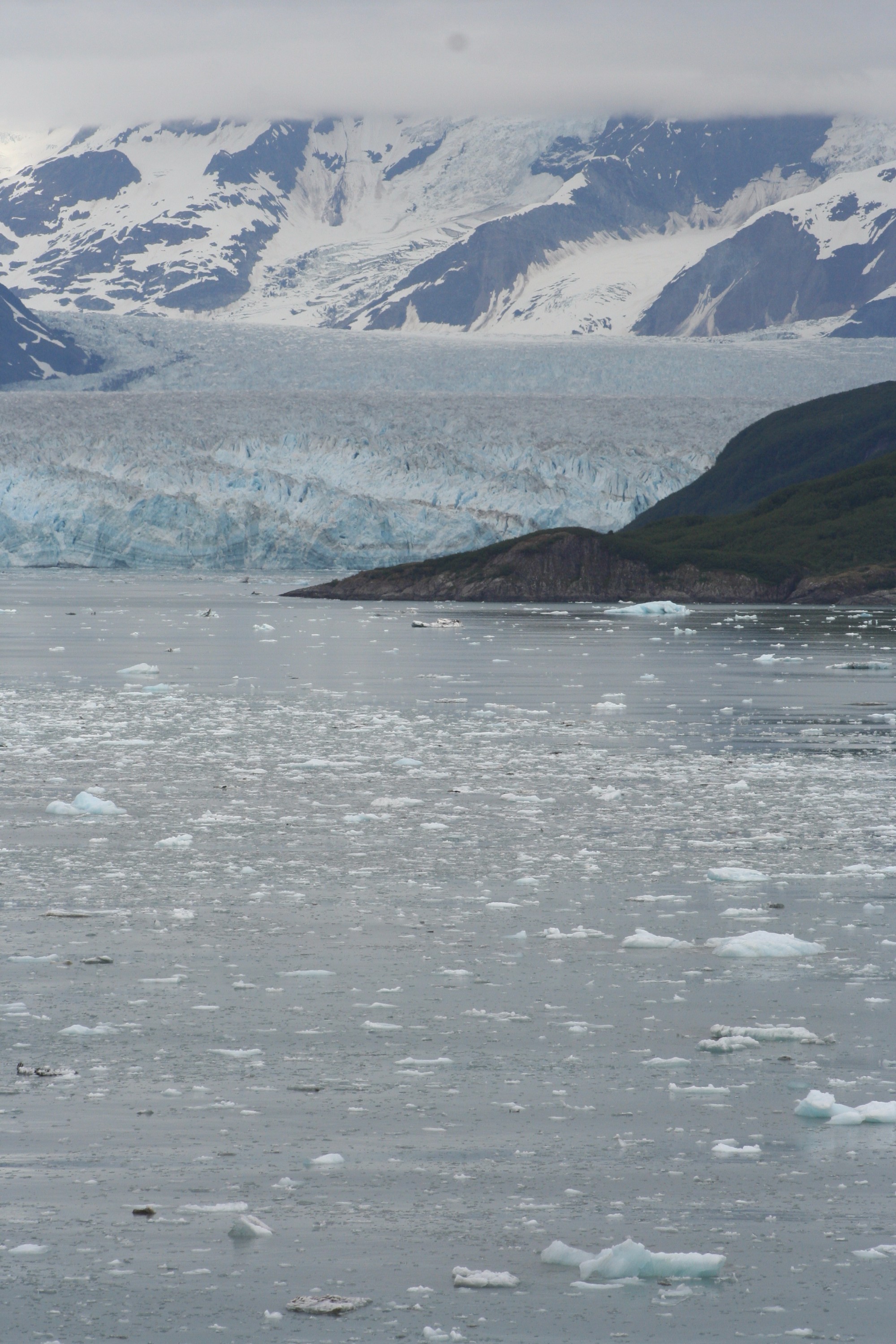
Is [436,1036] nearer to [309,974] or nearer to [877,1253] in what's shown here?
[309,974]

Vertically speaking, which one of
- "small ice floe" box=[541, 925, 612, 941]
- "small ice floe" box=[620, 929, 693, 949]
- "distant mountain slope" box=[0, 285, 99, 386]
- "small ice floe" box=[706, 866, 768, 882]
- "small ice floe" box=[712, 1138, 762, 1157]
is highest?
"distant mountain slope" box=[0, 285, 99, 386]

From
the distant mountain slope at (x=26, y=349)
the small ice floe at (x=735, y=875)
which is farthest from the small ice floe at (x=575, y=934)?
the distant mountain slope at (x=26, y=349)

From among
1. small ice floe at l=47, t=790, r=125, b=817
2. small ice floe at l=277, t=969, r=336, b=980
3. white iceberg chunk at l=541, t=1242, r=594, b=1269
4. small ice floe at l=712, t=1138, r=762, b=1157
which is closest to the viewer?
white iceberg chunk at l=541, t=1242, r=594, b=1269

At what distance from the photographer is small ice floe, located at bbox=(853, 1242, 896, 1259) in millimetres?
3879

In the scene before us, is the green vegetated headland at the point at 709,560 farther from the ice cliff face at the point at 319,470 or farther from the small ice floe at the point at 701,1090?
the small ice floe at the point at 701,1090

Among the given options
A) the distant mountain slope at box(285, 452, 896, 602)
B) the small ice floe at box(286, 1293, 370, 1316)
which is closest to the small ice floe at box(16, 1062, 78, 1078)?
the small ice floe at box(286, 1293, 370, 1316)

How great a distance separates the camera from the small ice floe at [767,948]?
6.88 meters

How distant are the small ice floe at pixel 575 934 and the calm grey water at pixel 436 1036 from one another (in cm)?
2

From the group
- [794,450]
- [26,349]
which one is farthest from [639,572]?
[26,349]

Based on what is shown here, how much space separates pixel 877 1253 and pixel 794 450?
Result: 8633 cm

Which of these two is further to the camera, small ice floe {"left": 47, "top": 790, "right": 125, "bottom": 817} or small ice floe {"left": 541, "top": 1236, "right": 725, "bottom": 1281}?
small ice floe {"left": 47, "top": 790, "right": 125, "bottom": 817}

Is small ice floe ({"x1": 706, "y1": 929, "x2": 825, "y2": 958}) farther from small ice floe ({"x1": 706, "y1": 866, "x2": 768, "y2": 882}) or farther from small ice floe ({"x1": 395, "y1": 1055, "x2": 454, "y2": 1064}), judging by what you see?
small ice floe ({"x1": 395, "y1": 1055, "x2": 454, "y2": 1064})

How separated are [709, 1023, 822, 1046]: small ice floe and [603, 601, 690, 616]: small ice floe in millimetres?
38223

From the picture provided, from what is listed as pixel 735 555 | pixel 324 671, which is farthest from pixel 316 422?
pixel 324 671
